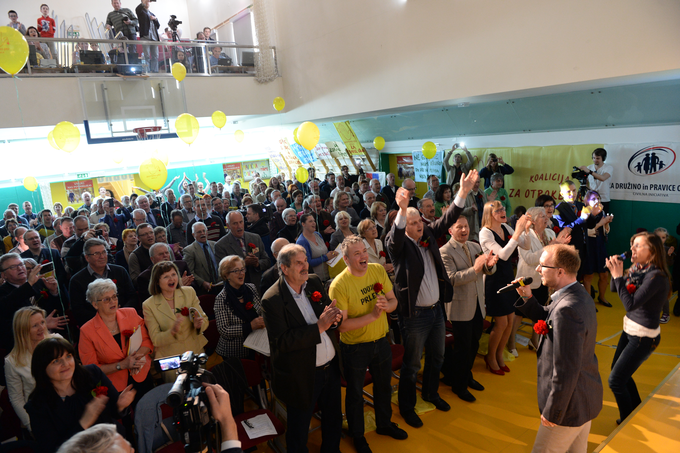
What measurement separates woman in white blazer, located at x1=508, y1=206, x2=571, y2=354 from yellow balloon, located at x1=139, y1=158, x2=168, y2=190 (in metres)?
5.33

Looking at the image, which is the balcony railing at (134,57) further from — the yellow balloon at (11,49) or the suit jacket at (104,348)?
the suit jacket at (104,348)

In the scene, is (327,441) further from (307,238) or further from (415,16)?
(415,16)

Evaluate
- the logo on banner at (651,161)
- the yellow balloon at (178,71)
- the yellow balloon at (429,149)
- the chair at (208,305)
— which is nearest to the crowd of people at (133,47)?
the yellow balloon at (178,71)

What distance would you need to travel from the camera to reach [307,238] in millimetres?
4676

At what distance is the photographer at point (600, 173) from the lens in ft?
21.0

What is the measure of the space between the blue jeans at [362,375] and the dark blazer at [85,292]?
2.24 meters

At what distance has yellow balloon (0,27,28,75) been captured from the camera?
4918 millimetres

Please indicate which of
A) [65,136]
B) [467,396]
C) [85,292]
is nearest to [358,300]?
[467,396]

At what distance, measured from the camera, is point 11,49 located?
5000 mm

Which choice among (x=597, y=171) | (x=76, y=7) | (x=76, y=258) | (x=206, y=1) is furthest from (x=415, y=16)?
(x=76, y=7)

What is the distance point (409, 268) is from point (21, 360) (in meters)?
2.70

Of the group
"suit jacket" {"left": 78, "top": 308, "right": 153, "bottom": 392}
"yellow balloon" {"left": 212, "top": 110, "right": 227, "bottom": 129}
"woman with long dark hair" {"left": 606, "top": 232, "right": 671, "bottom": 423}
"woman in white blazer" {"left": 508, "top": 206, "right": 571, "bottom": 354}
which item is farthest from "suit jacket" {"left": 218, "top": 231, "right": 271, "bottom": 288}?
"yellow balloon" {"left": 212, "top": 110, "right": 227, "bottom": 129}

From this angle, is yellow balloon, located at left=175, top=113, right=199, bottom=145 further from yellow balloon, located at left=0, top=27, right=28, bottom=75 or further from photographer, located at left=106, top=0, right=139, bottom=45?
yellow balloon, located at left=0, top=27, right=28, bottom=75

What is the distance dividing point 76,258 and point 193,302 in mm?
2466
